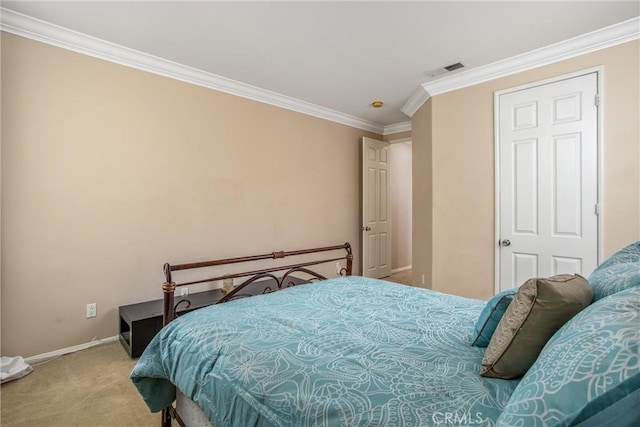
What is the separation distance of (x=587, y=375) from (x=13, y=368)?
129 inches

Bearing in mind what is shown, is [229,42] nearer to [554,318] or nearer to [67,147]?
[67,147]

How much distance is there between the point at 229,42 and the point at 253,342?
2534mm

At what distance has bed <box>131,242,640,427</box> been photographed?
0.61m

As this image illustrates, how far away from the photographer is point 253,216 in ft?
12.8

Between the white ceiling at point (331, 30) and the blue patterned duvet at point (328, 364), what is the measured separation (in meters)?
2.03

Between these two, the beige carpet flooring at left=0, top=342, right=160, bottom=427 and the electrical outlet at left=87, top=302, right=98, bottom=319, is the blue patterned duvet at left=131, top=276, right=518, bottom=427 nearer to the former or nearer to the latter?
the beige carpet flooring at left=0, top=342, right=160, bottom=427

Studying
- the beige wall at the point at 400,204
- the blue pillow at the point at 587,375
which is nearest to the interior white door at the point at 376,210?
the beige wall at the point at 400,204

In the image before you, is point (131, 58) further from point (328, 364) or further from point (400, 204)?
point (400, 204)

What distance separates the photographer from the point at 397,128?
17.9 ft


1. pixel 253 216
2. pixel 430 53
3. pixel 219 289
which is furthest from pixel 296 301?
pixel 430 53

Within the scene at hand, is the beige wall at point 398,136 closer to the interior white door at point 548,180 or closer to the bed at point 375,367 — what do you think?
the interior white door at point 548,180

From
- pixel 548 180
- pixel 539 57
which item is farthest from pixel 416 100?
pixel 548 180

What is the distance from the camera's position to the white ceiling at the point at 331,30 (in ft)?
7.54

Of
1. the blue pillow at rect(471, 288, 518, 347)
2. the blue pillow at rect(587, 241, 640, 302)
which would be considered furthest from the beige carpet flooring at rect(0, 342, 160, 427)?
the blue pillow at rect(587, 241, 640, 302)
